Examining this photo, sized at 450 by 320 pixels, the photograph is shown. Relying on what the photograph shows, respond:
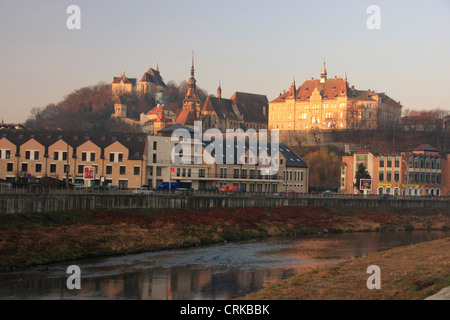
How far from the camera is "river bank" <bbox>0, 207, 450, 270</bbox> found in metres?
41.1

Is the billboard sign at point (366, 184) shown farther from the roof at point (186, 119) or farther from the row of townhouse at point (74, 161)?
the roof at point (186, 119)

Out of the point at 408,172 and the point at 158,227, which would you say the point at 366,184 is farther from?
the point at 158,227

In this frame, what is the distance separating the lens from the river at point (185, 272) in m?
32.0

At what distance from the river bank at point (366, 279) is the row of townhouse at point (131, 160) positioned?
3961 cm

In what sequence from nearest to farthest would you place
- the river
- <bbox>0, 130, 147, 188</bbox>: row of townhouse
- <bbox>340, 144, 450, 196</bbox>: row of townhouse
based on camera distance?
the river < <bbox>0, 130, 147, 188</bbox>: row of townhouse < <bbox>340, 144, 450, 196</bbox>: row of townhouse

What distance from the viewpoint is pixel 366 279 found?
33188 mm

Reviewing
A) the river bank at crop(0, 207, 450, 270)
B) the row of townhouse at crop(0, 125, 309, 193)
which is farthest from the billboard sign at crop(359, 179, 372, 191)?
the row of townhouse at crop(0, 125, 309, 193)

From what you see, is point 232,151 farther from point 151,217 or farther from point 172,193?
point 151,217

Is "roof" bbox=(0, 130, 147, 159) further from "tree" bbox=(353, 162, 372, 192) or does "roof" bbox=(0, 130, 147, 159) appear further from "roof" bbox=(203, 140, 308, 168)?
"tree" bbox=(353, 162, 372, 192)

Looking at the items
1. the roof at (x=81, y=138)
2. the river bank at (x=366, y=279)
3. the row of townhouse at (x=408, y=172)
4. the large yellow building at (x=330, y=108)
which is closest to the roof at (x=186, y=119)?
the large yellow building at (x=330, y=108)

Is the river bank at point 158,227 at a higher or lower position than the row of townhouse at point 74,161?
lower

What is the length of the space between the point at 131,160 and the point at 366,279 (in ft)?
155

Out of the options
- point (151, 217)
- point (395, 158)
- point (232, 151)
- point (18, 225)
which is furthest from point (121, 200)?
point (395, 158)

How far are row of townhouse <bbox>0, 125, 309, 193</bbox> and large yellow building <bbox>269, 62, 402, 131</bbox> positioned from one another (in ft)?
265
